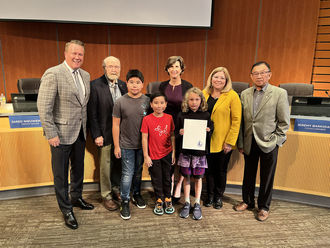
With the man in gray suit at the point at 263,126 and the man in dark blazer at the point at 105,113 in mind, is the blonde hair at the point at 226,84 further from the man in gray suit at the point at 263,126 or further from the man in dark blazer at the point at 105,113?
the man in dark blazer at the point at 105,113

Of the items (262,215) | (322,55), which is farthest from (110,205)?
(322,55)

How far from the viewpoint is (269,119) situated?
1.94m

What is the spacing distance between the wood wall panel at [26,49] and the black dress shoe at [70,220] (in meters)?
4.15

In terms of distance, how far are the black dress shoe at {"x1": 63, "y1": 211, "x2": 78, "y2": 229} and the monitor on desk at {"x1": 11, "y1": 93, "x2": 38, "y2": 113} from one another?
1.16m

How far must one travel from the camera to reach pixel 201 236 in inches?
74.4

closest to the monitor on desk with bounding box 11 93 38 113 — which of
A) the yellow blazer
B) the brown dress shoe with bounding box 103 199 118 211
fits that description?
the brown dress shoe with bounding box 103 199 118 211

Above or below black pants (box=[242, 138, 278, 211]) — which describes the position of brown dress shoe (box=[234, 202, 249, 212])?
below

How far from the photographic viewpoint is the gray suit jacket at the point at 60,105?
1686mm

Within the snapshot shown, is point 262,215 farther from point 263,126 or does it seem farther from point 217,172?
point 263,126

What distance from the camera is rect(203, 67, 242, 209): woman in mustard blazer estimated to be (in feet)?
6.57

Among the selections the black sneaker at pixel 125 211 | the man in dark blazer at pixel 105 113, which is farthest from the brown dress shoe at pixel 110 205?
the black sneaker at pixel 125 211

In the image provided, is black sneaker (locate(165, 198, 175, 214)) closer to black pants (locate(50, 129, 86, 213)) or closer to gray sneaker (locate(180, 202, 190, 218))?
gray sneaker (locate(180, 202, 190, 218))

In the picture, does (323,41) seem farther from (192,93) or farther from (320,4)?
(192,93)

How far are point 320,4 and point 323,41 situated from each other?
0.82 m
